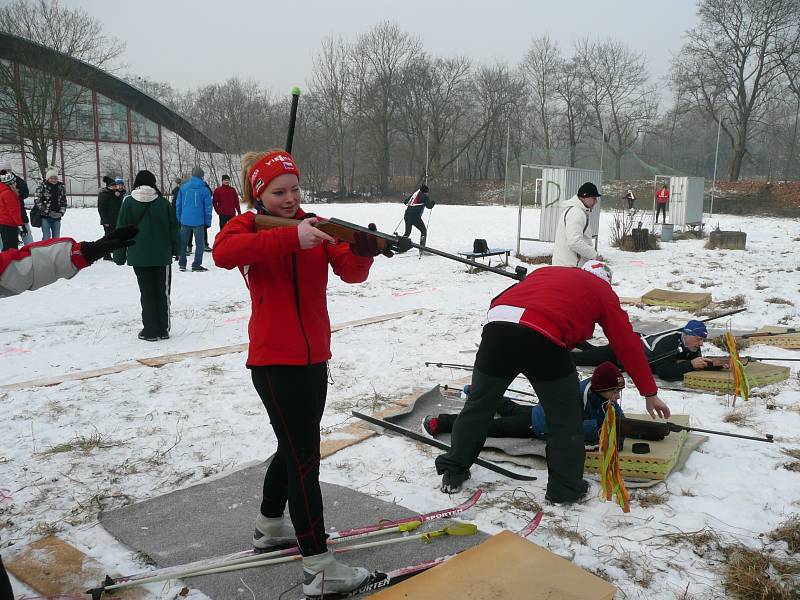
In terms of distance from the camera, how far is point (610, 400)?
353 cm

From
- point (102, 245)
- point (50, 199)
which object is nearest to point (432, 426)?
point (102, 245)

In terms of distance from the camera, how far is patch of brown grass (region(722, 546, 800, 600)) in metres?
2.55

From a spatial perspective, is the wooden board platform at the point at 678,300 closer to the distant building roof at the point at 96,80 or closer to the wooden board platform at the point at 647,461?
the wooden board platform at the point at 647,461

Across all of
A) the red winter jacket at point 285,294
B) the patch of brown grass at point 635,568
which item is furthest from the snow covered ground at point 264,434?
the red winter jacket at point 285,294

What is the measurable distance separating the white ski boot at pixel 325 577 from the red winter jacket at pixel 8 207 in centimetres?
1056

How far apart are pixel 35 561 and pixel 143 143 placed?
36947 mm

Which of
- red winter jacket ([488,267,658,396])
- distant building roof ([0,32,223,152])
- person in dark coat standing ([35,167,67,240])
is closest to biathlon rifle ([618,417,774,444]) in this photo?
red winter jacket ([488,267,658,396])

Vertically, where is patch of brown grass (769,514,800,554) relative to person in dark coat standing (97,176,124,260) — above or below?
below

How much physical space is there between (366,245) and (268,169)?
0.49 m

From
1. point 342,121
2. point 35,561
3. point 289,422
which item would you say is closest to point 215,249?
point 289,422

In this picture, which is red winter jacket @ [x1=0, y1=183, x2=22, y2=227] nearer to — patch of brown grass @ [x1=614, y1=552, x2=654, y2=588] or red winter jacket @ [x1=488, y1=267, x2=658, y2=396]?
red winter jacket @ [x1=488, y1=267, x2=658, y2=396]

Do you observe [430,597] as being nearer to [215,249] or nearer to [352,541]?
[352,541]

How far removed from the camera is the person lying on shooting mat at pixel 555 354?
Result: 3.22 m

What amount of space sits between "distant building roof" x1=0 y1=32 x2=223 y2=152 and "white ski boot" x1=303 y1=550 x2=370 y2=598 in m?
25.5
